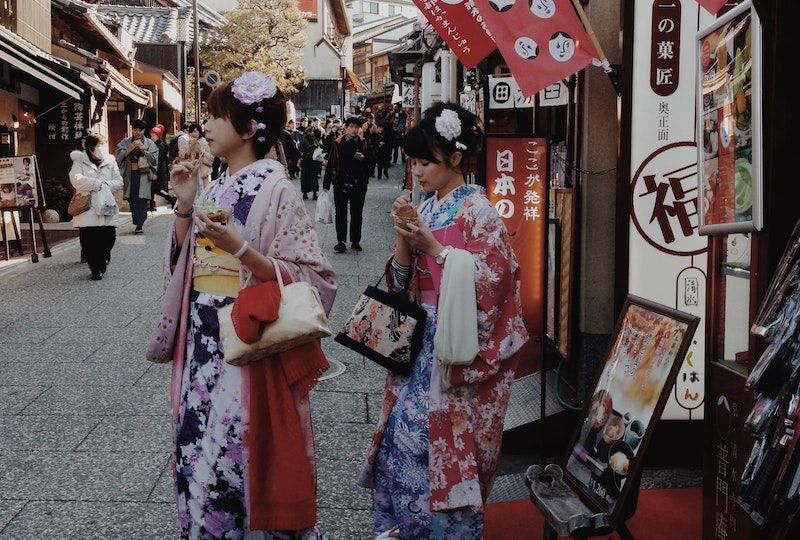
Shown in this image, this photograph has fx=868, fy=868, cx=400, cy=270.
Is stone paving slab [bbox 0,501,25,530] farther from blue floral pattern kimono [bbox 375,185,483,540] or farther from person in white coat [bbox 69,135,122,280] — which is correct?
person in white coat [bbox 69,135,122,280]

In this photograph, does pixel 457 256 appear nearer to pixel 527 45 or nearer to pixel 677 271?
pixel 527 45

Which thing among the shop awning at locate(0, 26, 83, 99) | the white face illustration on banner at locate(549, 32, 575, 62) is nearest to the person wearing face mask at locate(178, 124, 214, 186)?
the white face illustration on banner at locate(549, 32, 575, 62)

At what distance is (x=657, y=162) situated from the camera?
541cm

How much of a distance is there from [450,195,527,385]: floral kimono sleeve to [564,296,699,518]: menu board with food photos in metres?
0.47

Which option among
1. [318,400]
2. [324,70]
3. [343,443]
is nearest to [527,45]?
[343,443]

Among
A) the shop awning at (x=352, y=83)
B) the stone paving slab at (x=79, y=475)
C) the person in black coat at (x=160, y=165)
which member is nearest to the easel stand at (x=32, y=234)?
the person in black coat at (x=160, y=165)

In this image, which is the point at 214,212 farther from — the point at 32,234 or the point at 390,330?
the point at 32,234

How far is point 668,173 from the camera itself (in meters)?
5.41

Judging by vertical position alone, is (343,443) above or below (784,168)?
below

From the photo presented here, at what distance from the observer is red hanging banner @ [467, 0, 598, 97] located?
467 cm

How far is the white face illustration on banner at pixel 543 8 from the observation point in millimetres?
4719

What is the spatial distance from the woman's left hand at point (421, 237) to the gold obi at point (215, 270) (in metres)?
0.74

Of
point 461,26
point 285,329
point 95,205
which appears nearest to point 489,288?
point 285,329

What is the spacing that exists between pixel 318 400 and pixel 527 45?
11.2 ft
